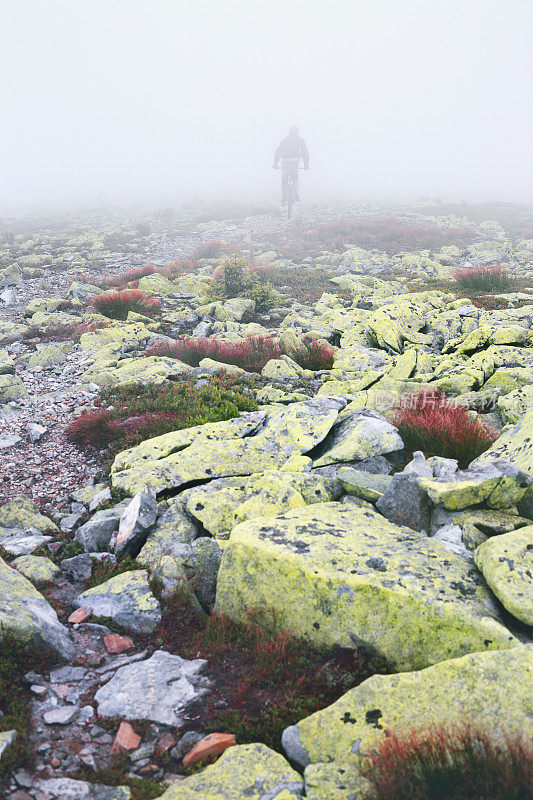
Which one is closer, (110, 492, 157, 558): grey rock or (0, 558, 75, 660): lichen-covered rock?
(0, 558, 75, 660): lichen-covered rock

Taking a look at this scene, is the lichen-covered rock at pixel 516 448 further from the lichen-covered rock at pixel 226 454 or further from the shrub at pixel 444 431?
the lichen-covered rock at pixel 226 454

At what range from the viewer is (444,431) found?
6.63 metres

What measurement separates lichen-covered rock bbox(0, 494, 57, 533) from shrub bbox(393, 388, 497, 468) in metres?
5.43

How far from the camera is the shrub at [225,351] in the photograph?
1202 cm

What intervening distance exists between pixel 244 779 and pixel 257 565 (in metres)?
1.61

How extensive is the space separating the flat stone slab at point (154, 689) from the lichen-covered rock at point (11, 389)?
8500mm

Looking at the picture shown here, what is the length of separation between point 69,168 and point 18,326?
10604 cm

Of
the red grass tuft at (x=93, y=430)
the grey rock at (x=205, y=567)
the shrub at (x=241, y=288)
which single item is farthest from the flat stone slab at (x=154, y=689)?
the shrub at (x=241, y=288)

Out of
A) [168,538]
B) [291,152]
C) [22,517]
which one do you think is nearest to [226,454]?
[168,538]

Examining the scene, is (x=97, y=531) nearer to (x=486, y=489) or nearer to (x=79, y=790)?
(x=79, y=790)

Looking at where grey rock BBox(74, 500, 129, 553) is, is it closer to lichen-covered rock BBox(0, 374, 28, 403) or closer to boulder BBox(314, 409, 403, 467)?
boulder BBox(314, 409, 403, 467)

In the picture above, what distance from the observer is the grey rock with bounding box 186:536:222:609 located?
15.4ft

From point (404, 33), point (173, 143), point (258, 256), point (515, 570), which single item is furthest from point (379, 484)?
point (404, 33)

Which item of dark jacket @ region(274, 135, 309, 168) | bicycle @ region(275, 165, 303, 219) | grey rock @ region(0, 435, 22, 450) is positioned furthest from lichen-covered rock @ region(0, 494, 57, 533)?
dark jacket @ region(274, 135, 309, 168)
